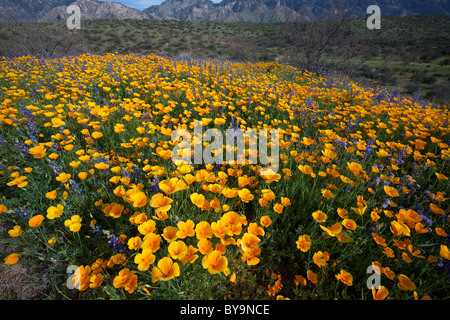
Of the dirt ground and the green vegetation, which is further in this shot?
the green vegetation

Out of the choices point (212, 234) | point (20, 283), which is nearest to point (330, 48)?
point (212, 234)

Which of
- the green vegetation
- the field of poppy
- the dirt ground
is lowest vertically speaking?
the dirt ground

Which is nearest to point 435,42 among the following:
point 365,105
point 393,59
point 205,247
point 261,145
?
point 393,59

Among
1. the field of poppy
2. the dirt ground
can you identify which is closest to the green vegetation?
the field of poppy

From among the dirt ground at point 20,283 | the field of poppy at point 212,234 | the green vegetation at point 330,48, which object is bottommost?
the dirt ground at point 20,283

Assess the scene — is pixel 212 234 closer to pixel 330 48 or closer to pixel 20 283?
pixel 20 283

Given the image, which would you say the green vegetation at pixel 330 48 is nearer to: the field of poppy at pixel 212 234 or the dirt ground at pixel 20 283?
the field of poppy at pixel 212 234

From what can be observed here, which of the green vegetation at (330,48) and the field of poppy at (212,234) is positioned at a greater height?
the green vegetation at (330,48)

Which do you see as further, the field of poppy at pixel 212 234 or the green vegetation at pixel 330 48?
the green vegetation at pixel 330 48

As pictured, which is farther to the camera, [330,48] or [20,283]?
[330,48]

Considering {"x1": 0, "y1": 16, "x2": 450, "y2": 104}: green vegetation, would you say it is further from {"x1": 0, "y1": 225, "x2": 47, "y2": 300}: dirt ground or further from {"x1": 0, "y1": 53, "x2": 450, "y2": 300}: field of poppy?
{"x1": 0, "y1": 225, "x2": 47, "y2": 300}: dirt ground

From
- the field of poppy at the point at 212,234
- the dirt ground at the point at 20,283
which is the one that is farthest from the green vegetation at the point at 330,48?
the dirt ground at the point at 20,283

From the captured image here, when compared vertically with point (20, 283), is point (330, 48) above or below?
above
